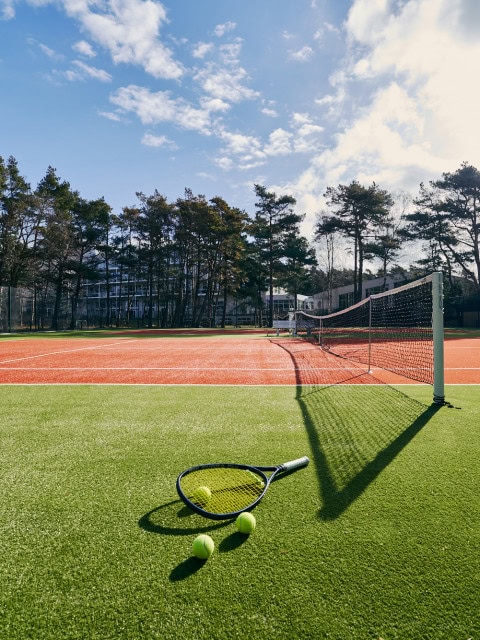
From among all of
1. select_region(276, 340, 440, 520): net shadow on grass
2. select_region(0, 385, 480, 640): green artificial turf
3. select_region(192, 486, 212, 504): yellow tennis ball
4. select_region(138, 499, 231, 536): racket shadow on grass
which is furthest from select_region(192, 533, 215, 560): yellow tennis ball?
select_region(276, 340, 440, 520): net shadow on grass

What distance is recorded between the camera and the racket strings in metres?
2.62

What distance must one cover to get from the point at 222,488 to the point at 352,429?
7.06 feet

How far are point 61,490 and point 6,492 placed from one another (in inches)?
15.9

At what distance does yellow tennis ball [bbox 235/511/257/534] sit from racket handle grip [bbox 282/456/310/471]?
814mm

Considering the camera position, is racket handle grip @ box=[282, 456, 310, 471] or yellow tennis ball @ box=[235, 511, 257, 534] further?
racket handle grip @ box=[282, 456, 310, 471]

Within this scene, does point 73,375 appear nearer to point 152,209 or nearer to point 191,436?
point 191,436

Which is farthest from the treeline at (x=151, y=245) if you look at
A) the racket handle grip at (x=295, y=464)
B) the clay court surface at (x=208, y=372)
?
the racket handle grip at (x=295, y=464)

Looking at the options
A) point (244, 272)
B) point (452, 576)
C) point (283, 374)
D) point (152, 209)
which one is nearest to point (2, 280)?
point (152, 209)

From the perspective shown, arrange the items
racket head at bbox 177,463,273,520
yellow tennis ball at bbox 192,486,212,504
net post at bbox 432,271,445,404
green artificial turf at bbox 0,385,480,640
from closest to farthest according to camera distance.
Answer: green artificial turf at bbox 0,385,480,640 < racket head at bbox 177,463,273,520 < yellow tennis ball at bbox 192,486,212,504 < net post at bbox 432,271,445,404

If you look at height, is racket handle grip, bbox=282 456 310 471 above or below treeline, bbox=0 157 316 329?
below

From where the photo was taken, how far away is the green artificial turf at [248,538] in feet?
5.49

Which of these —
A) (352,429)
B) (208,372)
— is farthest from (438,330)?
(208,372)

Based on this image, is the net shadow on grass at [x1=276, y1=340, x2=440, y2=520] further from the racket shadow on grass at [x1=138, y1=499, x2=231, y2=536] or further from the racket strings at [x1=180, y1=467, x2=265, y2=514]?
the racket shadow on grass at [x1=138, y1=499, x2=231, y2=536]

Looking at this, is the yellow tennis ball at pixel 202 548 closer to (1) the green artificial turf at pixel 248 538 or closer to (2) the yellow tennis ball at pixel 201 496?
(1) the green artificial turf at pixel 248 538
